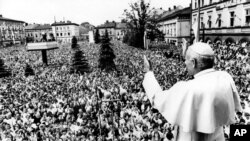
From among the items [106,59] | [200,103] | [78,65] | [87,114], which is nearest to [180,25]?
[106,59]

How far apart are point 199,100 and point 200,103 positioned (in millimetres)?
26

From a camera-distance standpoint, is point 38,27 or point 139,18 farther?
point 38,27

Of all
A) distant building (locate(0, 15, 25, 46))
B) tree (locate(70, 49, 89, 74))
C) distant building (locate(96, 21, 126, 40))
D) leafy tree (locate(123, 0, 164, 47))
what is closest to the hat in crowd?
tree (locate(70, 49, 89, 74))

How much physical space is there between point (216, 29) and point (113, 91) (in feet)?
72.9

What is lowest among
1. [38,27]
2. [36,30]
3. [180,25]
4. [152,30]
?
[152,30]

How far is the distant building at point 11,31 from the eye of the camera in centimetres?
8731

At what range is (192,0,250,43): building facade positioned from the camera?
2238cm

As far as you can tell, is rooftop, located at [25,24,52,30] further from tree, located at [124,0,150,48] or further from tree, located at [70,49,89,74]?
tree, located at [70,49,89,74]

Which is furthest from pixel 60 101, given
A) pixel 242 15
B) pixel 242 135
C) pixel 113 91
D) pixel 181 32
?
pixel 181 32

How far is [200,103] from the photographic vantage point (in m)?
1.67

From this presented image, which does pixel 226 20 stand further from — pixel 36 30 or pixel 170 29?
pixel 36 30

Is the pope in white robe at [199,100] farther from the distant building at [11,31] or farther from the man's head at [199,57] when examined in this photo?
the distant building at [11,31]

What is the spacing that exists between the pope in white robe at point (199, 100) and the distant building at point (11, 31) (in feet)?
Answer: 306

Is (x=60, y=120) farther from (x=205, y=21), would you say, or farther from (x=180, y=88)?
(x=205, y=21)
